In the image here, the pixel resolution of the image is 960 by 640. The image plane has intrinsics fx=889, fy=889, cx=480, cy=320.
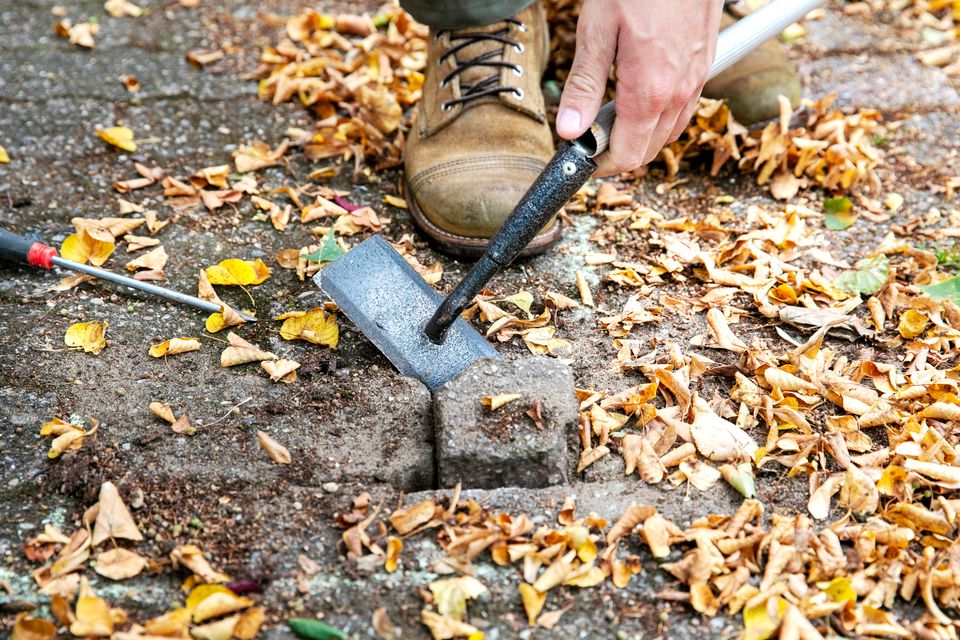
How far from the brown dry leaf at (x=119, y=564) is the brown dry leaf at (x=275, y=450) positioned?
0.28 meters

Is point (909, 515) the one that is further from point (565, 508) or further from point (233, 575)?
point (233, 575)

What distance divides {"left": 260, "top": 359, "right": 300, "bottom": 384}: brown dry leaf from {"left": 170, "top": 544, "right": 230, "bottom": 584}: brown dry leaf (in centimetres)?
44

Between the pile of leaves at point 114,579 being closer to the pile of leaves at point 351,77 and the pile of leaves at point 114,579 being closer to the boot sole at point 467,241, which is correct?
the boot sole at point 467,241

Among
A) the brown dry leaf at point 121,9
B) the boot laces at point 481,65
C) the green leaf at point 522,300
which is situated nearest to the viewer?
the green leaf at point 522,300

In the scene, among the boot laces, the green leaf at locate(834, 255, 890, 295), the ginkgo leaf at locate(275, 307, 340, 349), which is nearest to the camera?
the ginkgo leaf at locate(275, 307, 340, 349)

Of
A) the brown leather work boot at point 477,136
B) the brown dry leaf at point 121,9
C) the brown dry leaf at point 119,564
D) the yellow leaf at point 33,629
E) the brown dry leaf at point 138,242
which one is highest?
the brown leather work boot at point 477,136

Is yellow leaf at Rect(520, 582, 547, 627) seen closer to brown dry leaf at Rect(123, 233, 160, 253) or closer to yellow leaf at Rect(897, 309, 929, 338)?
yellow leaf at Rect(897, 309, 929, 338)

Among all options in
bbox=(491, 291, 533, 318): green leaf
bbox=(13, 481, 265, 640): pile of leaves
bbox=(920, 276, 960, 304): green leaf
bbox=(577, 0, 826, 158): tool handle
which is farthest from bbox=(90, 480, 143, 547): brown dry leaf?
bbox=(920, 276, 960, 304): green leaf

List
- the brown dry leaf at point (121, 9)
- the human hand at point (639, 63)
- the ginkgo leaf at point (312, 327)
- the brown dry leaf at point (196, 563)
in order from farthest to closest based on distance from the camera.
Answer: the brown dry leaf at point (121, 9)
the ginkgo leaf at point (312, 327)
the human hand at point (639, 63)
the brown dry leaf at point (196, 563)

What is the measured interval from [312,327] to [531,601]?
2.64 ft

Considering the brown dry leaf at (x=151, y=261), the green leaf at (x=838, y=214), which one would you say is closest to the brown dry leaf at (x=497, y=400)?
the brown dry leaf at (x=151, y=261)

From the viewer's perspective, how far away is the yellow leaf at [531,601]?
1.39 metres

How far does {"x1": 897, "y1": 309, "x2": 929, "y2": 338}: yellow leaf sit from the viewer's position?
197cm

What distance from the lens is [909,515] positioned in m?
1.54
